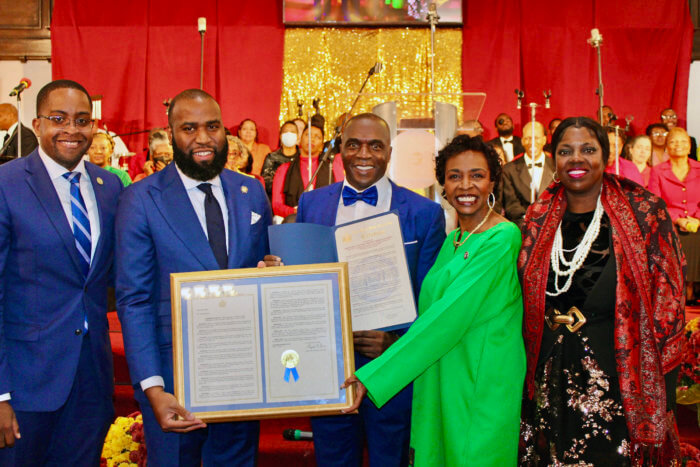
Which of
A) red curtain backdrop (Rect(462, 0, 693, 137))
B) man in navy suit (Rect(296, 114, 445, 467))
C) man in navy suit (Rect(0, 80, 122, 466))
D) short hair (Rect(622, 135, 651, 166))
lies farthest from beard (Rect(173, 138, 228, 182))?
red curtain backdrop (Rect(462, 0, 693, 137))

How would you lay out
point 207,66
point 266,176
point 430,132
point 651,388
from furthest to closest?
point 207,66
point 266,176
point 430,132
point 651,388

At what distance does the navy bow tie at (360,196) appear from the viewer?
3107mm

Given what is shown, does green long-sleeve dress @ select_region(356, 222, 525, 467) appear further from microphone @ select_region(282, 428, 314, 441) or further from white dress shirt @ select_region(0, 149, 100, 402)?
microphone @ select_region(282, 428, 314, 441)

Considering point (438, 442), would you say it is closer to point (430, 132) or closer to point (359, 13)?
point (430, 132)

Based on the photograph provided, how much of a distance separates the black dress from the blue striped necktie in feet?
6.28

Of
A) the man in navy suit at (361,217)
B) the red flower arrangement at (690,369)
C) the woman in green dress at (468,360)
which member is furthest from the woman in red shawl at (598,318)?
the red flower arrangement at (690,369)

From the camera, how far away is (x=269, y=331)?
258cm

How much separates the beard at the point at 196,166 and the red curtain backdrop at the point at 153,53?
28.7 ft

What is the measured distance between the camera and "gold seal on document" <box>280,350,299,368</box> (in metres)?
2.56

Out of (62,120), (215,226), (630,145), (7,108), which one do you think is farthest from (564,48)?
(62,120)

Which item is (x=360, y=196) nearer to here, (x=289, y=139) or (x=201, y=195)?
(x=201, y=195)

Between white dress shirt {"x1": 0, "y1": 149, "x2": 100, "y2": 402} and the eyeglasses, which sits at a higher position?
the eyeglasses

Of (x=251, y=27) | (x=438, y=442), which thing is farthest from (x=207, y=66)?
(x=438, y=442)

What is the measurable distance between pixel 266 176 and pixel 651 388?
253 inches
